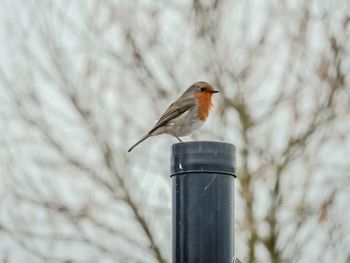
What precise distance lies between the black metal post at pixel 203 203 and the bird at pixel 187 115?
3.76 m

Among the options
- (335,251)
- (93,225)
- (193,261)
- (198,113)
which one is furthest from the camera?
(93,225)

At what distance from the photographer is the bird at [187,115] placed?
7.16 metres

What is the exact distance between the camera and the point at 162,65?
40.0 ft

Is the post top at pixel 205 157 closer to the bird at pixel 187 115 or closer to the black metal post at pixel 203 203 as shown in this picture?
the black metal post at pixel 203 203

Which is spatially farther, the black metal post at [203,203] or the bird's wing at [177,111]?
the bird's wing at [177,111]

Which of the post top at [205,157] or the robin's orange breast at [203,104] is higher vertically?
the robin's orange breast at [203,104]

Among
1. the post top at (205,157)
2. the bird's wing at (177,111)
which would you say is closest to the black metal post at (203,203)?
the post top at (205,157)

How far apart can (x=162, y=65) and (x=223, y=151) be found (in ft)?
29.3

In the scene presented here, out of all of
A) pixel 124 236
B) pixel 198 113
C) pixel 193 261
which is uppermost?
pixel 124 236

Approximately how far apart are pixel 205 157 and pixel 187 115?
3.84 metres

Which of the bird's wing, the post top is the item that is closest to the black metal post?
the post top

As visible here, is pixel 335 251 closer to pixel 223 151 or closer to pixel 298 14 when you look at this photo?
pixel 298 14

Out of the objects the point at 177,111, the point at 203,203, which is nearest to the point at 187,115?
the point at 177,111

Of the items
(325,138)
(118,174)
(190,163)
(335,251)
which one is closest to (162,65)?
(118,174)
